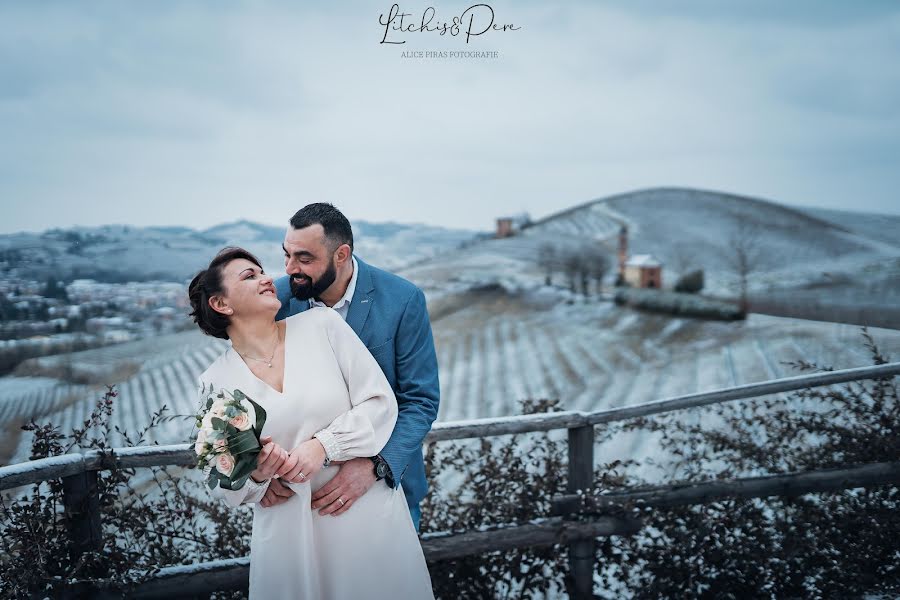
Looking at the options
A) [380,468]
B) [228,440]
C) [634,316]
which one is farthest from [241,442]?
[634,316]

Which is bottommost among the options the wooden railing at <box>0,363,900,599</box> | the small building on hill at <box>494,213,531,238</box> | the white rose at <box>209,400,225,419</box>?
the wooden railing at <box>0,363,900,599</box>

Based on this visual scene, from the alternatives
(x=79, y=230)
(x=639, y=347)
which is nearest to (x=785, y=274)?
(x=639, y=347)

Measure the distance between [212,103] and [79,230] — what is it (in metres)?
1.16

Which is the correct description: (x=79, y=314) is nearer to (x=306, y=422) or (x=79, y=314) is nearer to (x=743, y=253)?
(x=306, y=422)

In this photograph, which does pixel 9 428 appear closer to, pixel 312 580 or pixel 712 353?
pixel 312 580

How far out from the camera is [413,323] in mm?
2191

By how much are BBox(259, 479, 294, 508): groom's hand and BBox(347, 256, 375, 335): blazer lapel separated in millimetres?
539

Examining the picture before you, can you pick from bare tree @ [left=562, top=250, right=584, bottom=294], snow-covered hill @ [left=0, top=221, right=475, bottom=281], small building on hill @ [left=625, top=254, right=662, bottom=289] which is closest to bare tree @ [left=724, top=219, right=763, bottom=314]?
small building on hill @ [left=625, top=254, right=662, bottom=289]

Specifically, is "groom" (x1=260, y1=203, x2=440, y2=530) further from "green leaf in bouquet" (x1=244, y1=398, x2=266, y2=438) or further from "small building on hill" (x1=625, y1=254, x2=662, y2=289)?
"small building on hill" (x1=625, y1=254, x2=662, y2=289)

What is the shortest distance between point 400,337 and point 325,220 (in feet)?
1.50

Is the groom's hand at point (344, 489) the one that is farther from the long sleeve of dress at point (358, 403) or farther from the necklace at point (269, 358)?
the necklace at point (269, 358)

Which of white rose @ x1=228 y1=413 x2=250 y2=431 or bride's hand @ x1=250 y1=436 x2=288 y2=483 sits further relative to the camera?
bride's hand @ x1=250 y1=436 x2=288 y2=483

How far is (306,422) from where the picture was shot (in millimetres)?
1820

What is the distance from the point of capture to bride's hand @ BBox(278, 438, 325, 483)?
172 cm
